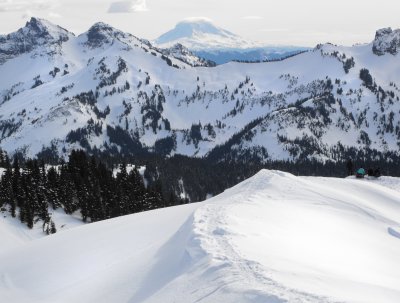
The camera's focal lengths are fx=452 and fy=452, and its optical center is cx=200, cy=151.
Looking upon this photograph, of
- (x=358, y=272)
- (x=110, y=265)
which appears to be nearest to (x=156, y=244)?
(x=110, y=265)

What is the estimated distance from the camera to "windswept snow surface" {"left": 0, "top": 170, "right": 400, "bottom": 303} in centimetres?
1502

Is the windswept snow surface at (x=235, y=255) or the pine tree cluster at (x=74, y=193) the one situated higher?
the windswept snow surface at (x=235, y=255)

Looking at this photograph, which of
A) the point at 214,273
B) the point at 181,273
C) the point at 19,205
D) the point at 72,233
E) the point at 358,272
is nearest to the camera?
the point at 214,273

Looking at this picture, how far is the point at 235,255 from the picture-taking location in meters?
17.1

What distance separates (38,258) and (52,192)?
61.0 meters

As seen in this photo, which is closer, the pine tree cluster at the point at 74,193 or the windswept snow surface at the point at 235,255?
the windswept snow surface at the point at 235,255

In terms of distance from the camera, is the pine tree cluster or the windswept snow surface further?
the pine tree cluster

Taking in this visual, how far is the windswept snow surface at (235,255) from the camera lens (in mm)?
15016

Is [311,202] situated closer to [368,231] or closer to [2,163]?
[368,231]

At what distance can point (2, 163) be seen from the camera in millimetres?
131375

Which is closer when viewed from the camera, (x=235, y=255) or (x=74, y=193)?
(x=235, y=255)

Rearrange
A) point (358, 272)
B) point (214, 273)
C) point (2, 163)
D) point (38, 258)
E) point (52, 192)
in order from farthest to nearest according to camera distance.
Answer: point (2, 163)
point (52, 192)
point (38, 258)
point (358, 272)
point (214, 273)

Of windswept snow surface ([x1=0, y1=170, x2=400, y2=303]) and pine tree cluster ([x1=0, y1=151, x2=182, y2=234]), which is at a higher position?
windswept snow surface ([x1=0, y1=170, x2=400, y2=303])

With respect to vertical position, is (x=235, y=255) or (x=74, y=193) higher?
(x=235, y=255)
